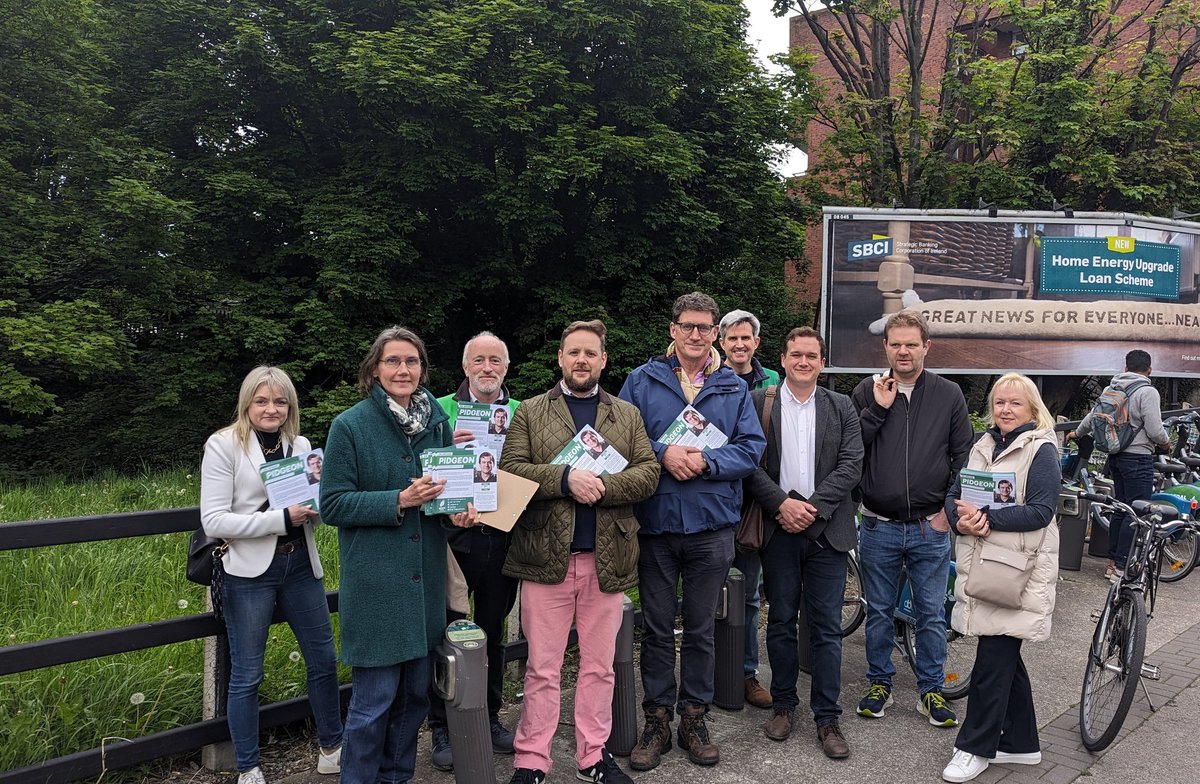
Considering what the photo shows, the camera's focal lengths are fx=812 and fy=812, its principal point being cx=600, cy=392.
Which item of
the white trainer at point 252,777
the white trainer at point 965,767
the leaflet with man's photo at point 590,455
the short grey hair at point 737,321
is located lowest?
the white trainer at point 965,767

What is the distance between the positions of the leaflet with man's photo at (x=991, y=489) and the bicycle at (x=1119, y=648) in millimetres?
1148

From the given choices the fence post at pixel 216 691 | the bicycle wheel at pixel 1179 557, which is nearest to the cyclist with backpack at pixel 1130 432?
the bicycle wheel at pixel 1179 557

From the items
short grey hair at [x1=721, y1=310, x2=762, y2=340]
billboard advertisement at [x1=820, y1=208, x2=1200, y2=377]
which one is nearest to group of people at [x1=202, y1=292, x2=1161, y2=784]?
short grey hair at [x1=721, y1=310, x2=762, y2=340]

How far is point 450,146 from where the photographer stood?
50.3ft

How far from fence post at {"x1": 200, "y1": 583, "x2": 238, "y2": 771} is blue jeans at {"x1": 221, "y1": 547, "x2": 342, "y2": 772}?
0.21 feet

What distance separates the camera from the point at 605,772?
3.81 m

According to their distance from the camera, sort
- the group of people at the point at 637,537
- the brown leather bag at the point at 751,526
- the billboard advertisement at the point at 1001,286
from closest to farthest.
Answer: the group of people at the point at 637,537, the brown leather bag at the point at 751,526, the billboard advertisement at the point at 1001,286

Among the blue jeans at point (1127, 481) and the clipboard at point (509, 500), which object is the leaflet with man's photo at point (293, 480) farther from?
the blue jeans at point (1127, 481)

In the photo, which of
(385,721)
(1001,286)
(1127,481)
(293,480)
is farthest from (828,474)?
(1001,286)

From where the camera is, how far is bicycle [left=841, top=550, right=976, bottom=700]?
192 inches

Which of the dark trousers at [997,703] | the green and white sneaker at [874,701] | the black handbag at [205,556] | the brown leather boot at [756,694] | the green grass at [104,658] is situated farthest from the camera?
the brown leather boot at [756,694]

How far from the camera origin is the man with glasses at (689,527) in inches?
158

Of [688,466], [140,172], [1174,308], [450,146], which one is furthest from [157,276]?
[1174,308]

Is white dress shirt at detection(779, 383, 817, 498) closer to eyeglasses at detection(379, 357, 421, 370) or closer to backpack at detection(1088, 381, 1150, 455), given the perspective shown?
eyeglasses at detection(379, 357, 421, 370)
